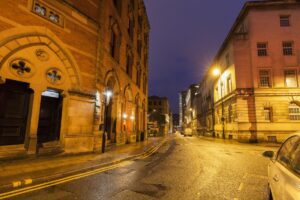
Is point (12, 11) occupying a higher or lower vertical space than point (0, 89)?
higher

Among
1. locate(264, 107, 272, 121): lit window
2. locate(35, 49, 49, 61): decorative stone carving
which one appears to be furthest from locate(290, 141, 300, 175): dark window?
locate(264, 107, 272, 121): lit window

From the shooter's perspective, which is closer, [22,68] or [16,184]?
[16,184]

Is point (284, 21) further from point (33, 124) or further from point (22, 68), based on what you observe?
point (33, 124)

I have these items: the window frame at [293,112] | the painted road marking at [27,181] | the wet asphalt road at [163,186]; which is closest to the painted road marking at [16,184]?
the painted road marking at [27,181]

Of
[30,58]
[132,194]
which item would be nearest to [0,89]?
[30,58]

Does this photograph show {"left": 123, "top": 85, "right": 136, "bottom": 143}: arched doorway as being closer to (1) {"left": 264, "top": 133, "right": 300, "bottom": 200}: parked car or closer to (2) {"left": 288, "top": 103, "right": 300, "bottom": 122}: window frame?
(1) {"left": 264, "top": 133, "right": 300, "bottom": 200}: parked car

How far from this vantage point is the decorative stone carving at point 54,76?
11.1 metres

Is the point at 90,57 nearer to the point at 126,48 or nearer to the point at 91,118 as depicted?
the point at 91,118

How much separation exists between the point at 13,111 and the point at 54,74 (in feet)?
9.44

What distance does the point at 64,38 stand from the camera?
1197 centimetres

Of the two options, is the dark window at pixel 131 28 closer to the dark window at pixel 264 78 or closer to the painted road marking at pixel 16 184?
the dark window at pixel 264 78

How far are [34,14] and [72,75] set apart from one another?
3744 mm

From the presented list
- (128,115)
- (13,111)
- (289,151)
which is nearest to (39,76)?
(13,111)

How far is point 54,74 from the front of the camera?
11.5 metres
